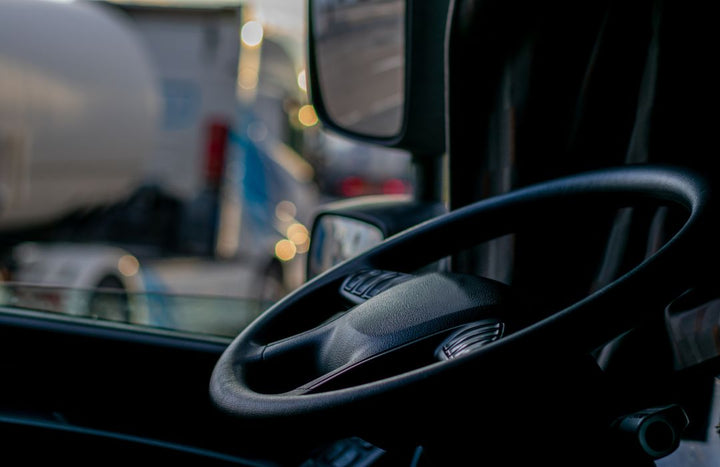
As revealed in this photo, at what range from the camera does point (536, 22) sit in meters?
1.26

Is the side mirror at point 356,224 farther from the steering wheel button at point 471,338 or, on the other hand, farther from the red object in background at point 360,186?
the red object in background at point 360,186

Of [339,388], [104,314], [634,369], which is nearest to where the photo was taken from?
[339,388]

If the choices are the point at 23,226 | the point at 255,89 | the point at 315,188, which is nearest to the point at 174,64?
the point at 255,89

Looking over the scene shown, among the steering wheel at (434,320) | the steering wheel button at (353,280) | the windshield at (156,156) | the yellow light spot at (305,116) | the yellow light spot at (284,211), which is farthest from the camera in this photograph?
the yellow light spot at (305,116)

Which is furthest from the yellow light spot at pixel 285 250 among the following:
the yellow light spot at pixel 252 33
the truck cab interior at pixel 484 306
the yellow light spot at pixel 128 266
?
the truck cab interior at pixel 484 306

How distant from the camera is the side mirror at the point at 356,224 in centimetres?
143

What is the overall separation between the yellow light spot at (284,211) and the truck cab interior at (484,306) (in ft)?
22.0

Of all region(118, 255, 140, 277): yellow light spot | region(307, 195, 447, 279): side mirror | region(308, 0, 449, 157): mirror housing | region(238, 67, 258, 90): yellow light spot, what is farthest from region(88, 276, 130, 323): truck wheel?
region(238, 67, 258, 90): yellow light spot

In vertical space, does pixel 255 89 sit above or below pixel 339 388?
below

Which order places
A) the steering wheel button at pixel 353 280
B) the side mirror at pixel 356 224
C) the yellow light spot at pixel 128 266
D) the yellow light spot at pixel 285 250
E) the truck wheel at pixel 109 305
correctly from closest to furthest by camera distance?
the steering wheel button at pixel 353 280 → the side mirror at pixel 356 224 → the truck wheel at pixel 109 305 → the yellow light spot at pixel 128 266 → the yellow light spot at pixel 285 250

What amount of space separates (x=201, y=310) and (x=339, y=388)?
1463mm

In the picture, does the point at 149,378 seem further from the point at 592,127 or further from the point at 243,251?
the point at 243,251

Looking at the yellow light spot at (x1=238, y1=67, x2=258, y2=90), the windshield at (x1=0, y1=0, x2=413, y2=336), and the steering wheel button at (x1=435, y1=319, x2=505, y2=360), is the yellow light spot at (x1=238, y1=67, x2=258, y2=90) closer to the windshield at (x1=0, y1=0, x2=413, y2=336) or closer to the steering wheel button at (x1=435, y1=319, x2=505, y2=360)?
the windshield at (x1=0, y1=0, x2=413, y2=336)

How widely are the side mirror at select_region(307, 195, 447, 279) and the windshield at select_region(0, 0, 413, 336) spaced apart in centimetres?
39
